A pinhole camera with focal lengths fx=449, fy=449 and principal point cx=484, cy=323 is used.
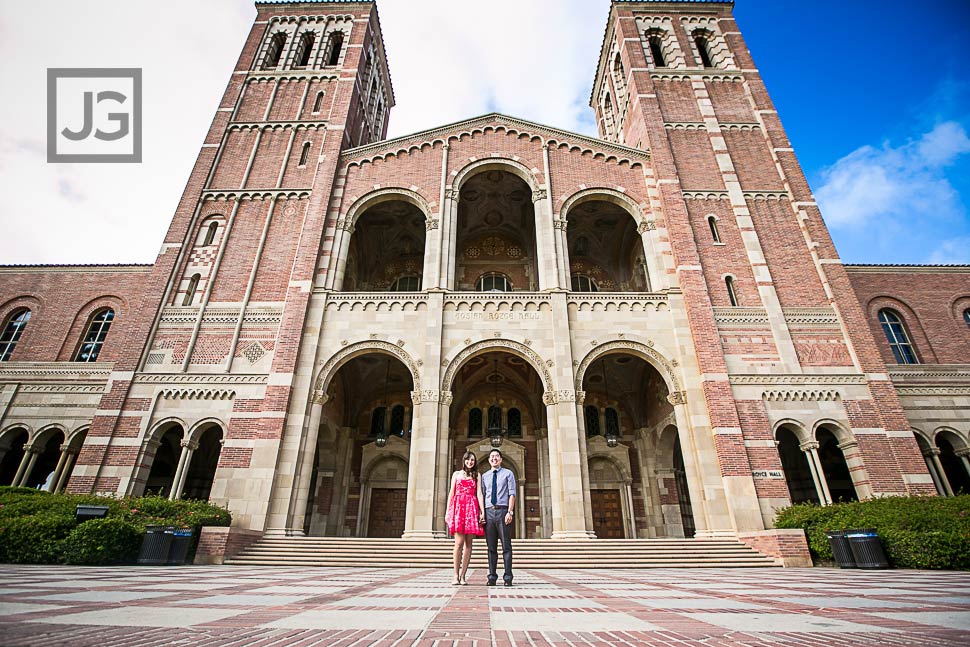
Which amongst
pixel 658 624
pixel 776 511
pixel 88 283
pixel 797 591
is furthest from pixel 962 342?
pixel 88 283

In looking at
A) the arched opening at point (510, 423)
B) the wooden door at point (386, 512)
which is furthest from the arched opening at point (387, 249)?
the wooden door at point (386, 512)

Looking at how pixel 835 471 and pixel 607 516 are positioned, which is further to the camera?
pixel 607 516

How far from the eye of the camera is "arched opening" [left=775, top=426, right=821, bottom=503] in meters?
16.5

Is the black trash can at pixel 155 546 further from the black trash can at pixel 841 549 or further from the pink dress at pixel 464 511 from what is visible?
the black trash can at pixel 841 549

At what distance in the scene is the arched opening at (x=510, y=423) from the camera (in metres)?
18.3

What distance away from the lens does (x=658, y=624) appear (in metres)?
2.72

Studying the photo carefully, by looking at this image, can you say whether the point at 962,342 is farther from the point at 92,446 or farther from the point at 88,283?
the point at 88,283

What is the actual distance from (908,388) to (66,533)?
81.6 ft

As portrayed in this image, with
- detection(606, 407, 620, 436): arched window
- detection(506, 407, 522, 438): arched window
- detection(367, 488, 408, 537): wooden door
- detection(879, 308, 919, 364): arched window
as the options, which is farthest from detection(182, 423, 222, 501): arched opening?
detection(879, 308, 919, 364): arched window

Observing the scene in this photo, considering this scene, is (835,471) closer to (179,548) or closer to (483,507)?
(483,507)

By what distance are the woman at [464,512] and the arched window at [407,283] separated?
17.0 m

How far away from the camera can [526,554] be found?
10773 millimetres

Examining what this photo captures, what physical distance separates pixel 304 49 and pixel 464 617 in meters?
28.4

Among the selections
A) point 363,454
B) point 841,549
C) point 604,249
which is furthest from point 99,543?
point 604,249
